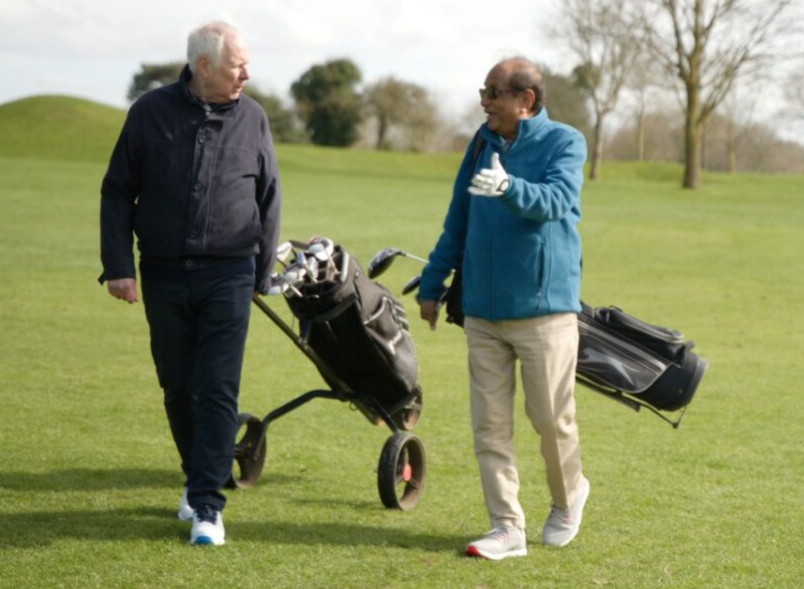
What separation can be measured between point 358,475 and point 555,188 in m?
2.43

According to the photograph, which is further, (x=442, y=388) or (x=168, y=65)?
(x=168, y=65)

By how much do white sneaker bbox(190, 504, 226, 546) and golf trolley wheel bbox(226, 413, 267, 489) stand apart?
3.19ft

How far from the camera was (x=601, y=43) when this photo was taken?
219ft

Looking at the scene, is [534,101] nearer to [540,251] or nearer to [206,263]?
[540,251]

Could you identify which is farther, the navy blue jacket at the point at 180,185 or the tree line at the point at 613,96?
the tree line at the point at 613,96

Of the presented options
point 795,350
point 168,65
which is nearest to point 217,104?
point 795,350

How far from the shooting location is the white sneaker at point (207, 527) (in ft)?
18.0

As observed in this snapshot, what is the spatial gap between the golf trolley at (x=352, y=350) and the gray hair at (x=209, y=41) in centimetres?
95

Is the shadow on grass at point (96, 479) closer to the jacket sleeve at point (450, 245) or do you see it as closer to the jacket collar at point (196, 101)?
the jacket sleeve at point (450, 245)

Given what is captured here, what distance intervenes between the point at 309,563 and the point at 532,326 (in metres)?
1.25

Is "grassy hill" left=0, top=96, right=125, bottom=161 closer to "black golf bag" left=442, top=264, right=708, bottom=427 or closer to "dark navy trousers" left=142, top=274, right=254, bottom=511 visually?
"dark navy trousers" left=142, top=274, right=254, bottom=511

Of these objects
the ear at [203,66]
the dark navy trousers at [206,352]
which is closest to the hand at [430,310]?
the dark navy trousers at [206,352]

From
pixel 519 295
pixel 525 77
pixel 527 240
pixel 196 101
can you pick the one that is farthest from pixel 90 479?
pixel 525 77

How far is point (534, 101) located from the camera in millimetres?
5336
